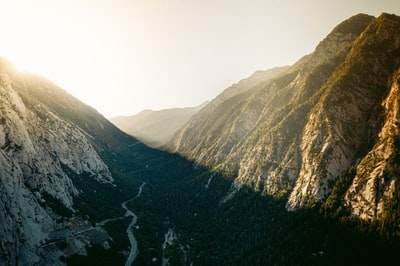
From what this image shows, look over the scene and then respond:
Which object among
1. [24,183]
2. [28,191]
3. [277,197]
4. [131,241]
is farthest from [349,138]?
[24,183]

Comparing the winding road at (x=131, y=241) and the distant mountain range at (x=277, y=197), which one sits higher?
the distant mountain range at (x=277, y=197)

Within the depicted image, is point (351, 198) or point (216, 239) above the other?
point (351, 198)

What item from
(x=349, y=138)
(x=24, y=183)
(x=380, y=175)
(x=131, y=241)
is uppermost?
(x=349, y=138)

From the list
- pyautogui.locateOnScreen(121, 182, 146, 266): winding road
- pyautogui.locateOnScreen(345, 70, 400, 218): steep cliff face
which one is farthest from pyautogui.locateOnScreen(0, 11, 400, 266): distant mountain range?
pyautogui.locateOnScreen(121, 182, 146, 266): winding road

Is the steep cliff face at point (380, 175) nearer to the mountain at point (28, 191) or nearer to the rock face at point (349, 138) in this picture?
the rock face at point (349, 138)

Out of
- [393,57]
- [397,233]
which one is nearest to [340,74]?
[393,57]

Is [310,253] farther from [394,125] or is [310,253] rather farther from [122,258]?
[122,258]

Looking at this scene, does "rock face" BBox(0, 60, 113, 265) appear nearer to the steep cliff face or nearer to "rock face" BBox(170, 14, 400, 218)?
"rock face" BBox(170, 14, 400, 218)

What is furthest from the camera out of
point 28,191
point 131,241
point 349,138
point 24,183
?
point 349,138

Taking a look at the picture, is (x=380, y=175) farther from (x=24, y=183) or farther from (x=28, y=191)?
(x=24, y=183)

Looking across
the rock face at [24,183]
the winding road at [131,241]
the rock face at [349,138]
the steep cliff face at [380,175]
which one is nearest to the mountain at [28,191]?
the rock face at [24,183]

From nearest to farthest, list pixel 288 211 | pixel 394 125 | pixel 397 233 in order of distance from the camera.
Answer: pixel 397 233 → pixel 394 125 → pixel 288 211
